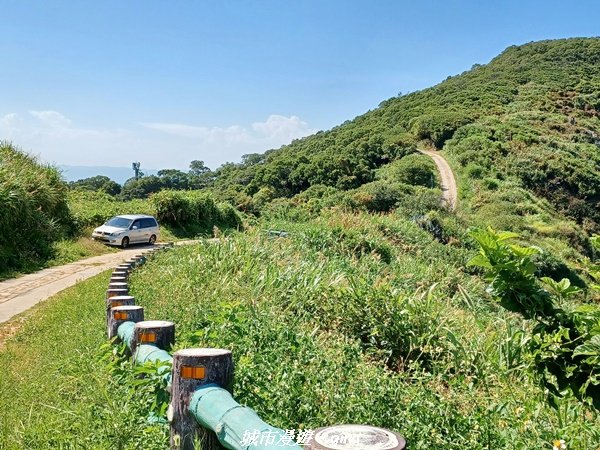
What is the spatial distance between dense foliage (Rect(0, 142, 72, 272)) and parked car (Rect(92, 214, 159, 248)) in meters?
1.17

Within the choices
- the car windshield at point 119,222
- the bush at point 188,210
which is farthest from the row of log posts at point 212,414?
the bush at point 188,210

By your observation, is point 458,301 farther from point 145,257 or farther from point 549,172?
point 549,172

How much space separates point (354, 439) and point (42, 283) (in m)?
11.1

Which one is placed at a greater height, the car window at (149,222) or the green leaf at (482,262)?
the green leaf at (482,262)

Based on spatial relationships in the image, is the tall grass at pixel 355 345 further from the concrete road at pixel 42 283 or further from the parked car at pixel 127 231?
the parked car at pixel 127 231

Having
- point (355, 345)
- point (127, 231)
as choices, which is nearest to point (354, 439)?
point (355, 345)

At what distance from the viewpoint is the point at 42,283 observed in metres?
11.7

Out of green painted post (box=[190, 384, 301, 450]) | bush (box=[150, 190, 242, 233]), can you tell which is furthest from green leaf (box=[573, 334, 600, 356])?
bush (box=[150, 190, 242, 233])

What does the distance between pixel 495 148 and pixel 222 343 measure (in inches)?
1955

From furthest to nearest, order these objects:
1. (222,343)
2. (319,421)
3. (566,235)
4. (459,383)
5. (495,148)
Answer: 1. (495,148)
2. (566,235)
3. (459,383)
4. (222,343)
5. (319,421)

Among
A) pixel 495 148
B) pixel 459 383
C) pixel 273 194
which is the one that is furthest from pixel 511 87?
pixel 459 383

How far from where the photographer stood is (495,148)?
166 feet

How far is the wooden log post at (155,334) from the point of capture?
11.5ft

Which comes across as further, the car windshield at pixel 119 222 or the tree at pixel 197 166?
the tree at pixel 197 166
